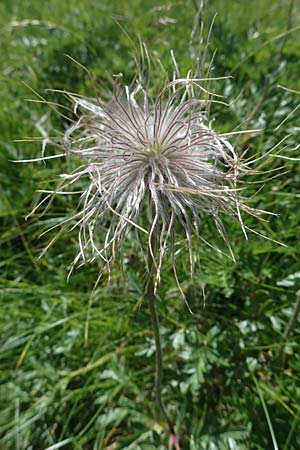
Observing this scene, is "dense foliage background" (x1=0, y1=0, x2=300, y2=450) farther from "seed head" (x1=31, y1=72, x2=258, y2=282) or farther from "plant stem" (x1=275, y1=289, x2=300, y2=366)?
"seed head" (x1=31, y1=72, x2=258, y2=282)

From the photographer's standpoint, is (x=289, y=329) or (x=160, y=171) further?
(x=289, y=329)

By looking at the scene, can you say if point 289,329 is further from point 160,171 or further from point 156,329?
point 160,171

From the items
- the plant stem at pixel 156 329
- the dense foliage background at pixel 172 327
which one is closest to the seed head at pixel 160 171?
the plant stem at pixel 156 329

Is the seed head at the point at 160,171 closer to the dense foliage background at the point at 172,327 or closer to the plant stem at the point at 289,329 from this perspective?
the dense foliage background at the point at 172,327


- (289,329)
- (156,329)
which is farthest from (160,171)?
(289,329)

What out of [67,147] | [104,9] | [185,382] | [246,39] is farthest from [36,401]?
[104,9]

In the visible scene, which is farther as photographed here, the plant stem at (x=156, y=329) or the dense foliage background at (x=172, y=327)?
the dense foliage background at (x=172, y=327)

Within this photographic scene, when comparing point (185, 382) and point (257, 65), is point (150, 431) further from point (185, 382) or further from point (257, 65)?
point (257, 65)

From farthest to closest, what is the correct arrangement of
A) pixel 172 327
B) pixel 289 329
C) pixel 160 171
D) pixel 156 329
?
pixel 172 327 < pixel 289 329 < pixel 156 329 < pixel 160 171
